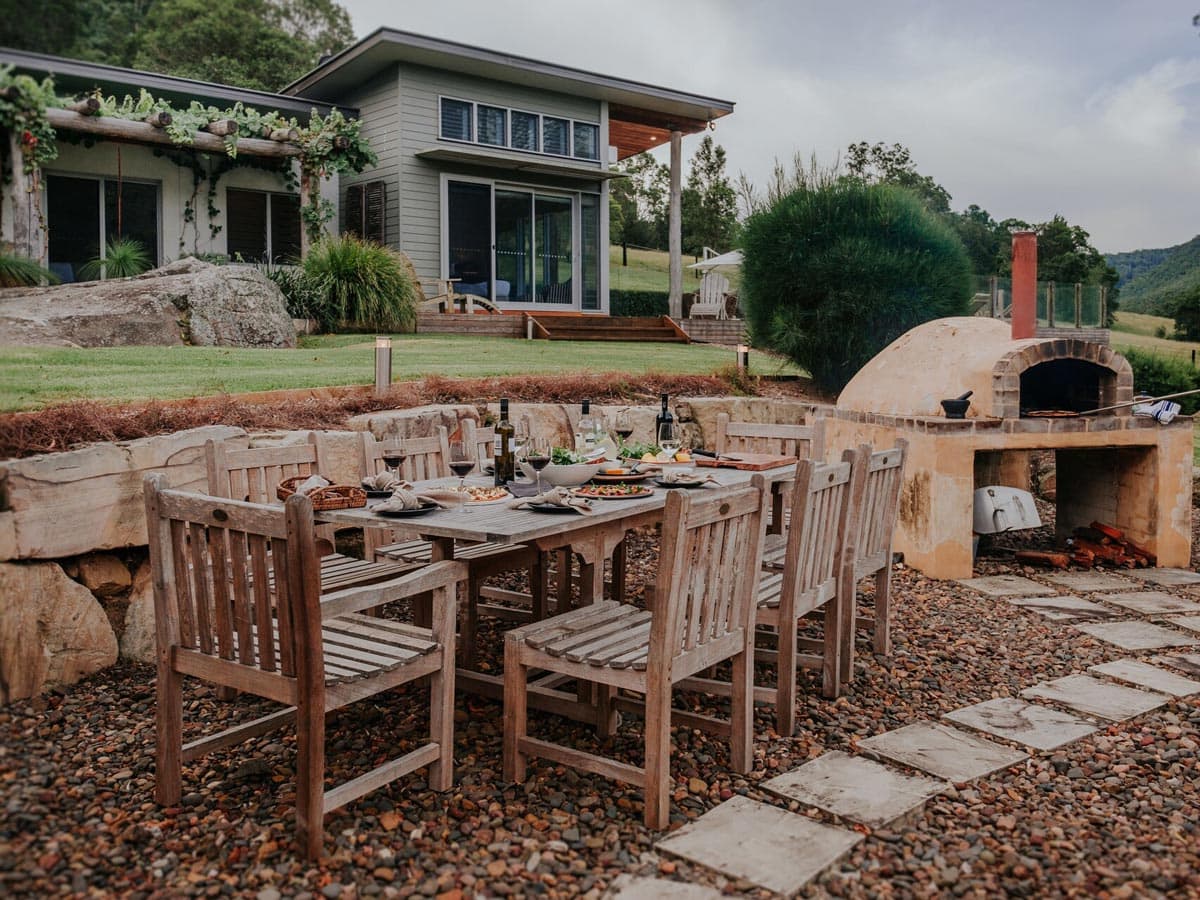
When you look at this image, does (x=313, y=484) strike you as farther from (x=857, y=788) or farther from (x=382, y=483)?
(x=857, y=788)

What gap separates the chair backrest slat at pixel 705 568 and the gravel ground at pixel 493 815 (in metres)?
0.49

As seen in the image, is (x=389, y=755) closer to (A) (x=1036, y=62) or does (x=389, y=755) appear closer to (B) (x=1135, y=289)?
(A) (x=1036, y=62)

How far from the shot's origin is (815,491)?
10.9ft

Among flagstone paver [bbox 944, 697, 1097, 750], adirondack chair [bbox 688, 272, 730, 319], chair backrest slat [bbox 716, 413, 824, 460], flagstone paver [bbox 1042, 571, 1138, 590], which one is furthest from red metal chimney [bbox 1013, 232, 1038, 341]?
adirondack chair [bbox 688, 272, 730, 319]

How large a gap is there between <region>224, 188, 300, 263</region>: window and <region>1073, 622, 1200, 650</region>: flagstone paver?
33.8 feet

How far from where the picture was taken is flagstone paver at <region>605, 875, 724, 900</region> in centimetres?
222

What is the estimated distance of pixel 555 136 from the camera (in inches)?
565

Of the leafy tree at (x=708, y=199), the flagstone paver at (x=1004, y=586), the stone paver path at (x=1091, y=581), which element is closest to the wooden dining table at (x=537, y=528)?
the flagstone paver at (x=1004, y=586)

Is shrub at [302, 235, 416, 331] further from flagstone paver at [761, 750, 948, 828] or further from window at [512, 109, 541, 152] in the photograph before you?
flagstone paver at [761, 750, 948, 828]

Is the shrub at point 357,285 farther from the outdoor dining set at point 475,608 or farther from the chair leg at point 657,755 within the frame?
the chair leg at point 657,755

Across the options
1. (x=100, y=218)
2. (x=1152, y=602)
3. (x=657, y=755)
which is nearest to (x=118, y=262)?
(x=100, y=218)

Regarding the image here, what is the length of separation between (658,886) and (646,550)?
3842mm

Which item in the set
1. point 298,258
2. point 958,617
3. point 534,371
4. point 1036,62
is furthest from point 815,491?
point 298,258

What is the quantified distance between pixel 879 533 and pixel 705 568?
64.5 inches
